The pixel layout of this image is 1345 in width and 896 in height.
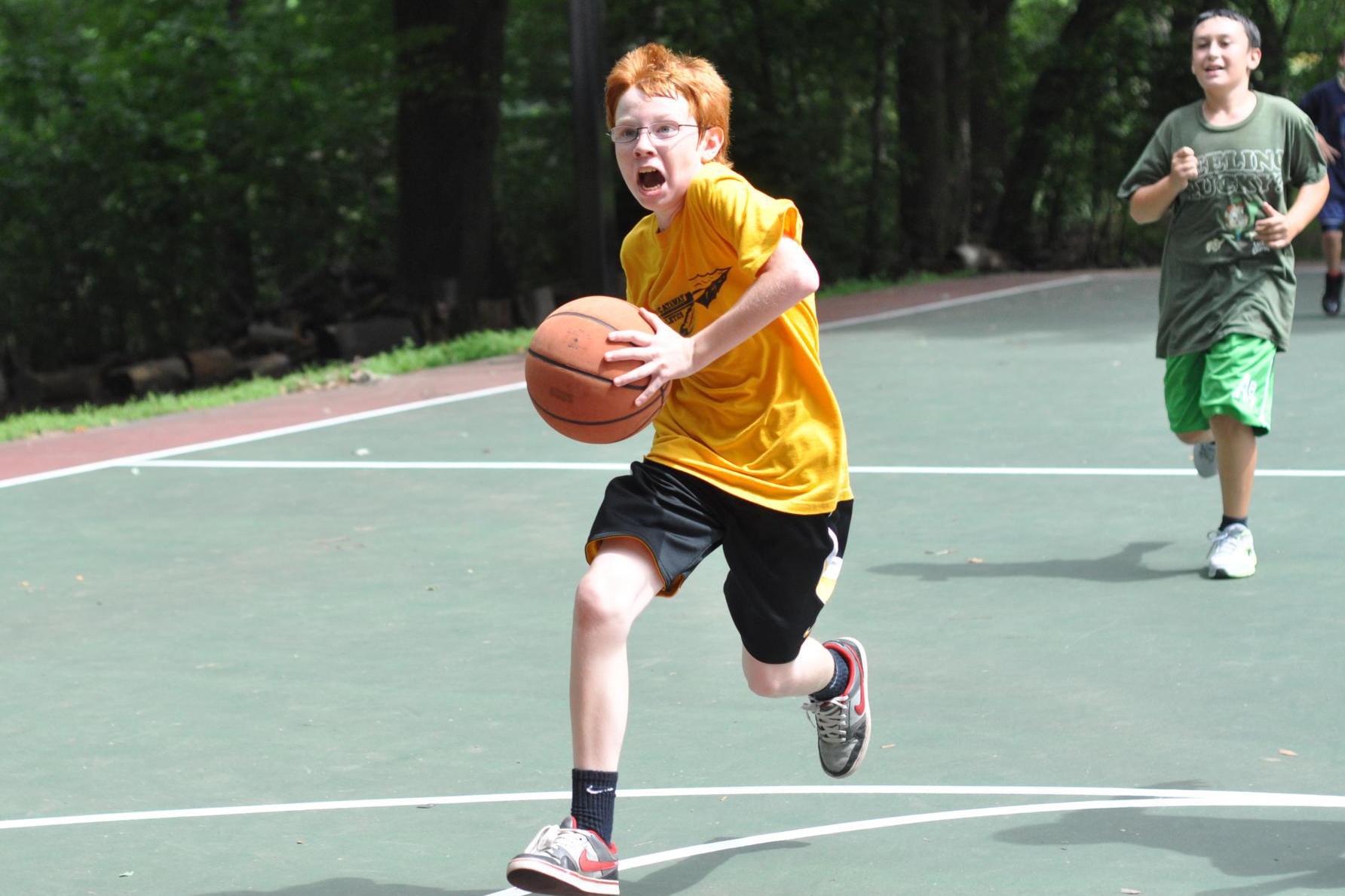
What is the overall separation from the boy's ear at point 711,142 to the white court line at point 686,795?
1.57 meters

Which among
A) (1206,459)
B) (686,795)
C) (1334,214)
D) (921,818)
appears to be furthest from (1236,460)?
(1334,214)

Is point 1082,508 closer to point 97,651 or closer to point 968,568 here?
point 968,568

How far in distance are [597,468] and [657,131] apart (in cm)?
560

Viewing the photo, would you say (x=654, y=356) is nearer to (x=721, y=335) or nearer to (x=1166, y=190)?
(x=721, y=335)

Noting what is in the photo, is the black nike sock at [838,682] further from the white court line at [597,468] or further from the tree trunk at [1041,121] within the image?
the tree trunk at [1041,121]

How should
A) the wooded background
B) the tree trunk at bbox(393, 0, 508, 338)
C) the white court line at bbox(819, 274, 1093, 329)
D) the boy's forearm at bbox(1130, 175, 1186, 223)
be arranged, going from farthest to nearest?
the wooded background < the tree trunk at bbox(393, 0, 508, 338) < the white court line at bbox(819, 274, 1093, 329) < the boy's forearm at bbox(1130, 175, 1186, 223)

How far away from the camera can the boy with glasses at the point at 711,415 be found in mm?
3975

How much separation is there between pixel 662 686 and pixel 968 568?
1.92 meters

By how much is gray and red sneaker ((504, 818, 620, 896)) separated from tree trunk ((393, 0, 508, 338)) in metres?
16.5

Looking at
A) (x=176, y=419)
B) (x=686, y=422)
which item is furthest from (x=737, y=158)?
(x=686, y=422)

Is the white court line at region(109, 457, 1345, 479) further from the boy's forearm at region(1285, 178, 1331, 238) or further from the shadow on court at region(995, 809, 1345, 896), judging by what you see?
the shadow on court at region(995, 809, 1345, 896)

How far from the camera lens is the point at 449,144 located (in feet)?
66.4

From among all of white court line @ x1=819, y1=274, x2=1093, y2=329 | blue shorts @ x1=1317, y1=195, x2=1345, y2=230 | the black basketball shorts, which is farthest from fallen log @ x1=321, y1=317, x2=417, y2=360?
the black basketball shorts

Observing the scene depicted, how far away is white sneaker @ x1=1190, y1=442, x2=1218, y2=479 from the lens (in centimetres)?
736
